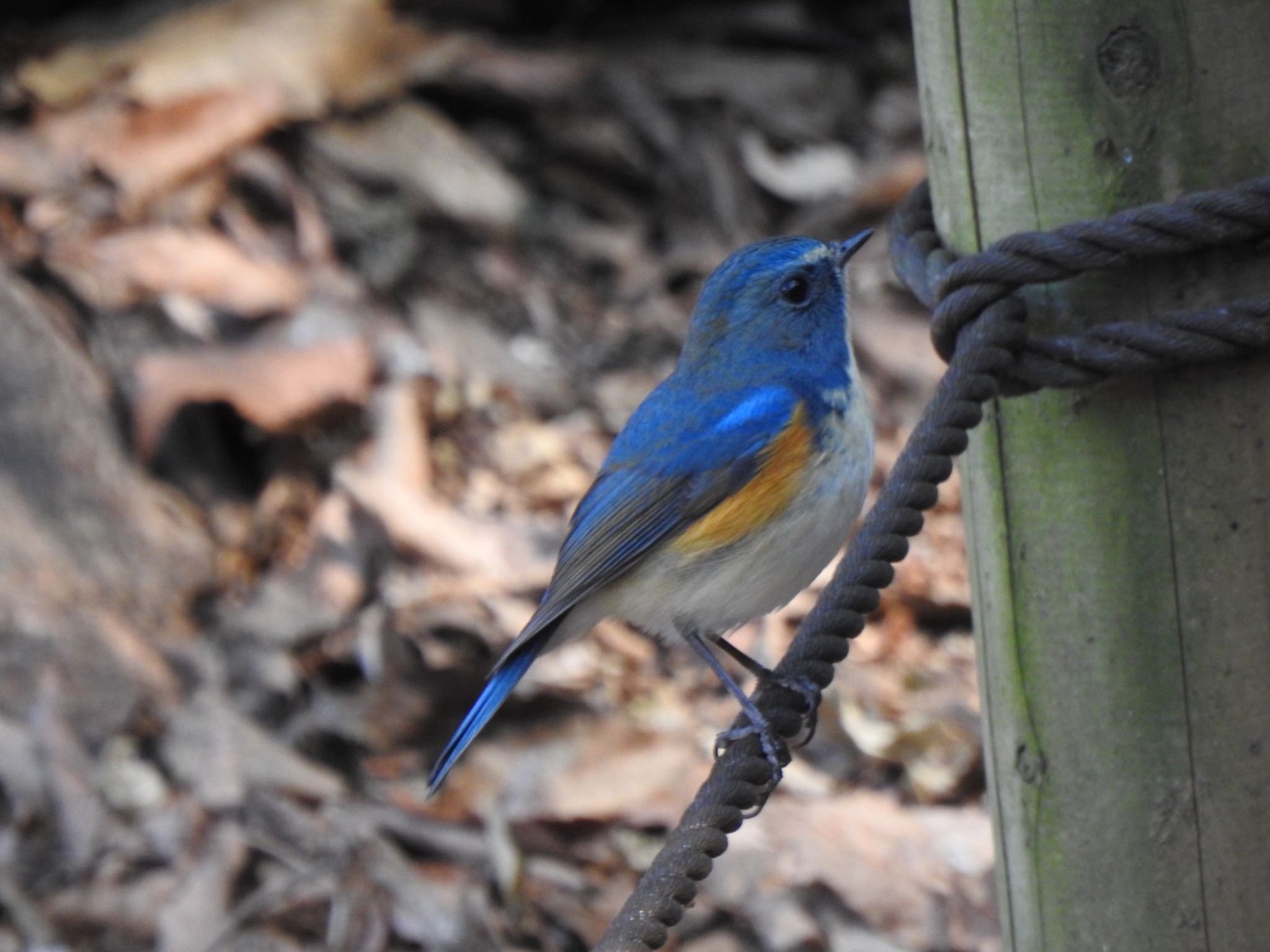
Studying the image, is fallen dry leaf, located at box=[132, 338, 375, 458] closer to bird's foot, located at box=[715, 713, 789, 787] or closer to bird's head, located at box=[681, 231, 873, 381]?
bird's head, located at box=[681, 231, 873, 381]

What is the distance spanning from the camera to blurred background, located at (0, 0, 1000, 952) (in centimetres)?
416

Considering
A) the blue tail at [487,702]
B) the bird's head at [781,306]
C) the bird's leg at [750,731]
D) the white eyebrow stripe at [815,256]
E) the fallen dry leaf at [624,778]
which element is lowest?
the fallen dry leaf at [624,778]

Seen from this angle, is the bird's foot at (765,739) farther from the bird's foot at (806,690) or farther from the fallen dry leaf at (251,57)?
the fallen dry leaf at (251,57)

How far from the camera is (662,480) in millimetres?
3432

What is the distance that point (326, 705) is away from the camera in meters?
4.71

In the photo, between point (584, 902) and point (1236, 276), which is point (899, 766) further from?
point (1236, 276)

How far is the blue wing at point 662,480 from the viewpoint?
3297 mm

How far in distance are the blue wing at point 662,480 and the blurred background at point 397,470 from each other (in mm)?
1140

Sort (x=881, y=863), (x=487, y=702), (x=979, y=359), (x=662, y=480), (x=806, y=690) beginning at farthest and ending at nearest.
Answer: (x=881, y=863) → (x=662, y=480) → (x=487, y=702) → (x=806, y=690) → (x=979, y=359)

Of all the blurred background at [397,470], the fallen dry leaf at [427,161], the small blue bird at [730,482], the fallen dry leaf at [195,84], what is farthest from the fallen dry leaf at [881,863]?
the fallen dry leaf at [195,84]

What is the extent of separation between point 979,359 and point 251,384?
365cm

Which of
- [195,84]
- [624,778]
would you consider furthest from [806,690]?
[195,84]

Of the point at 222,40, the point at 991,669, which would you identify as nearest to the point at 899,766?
→ the point at 991,669

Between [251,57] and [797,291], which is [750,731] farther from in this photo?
[251,57]
